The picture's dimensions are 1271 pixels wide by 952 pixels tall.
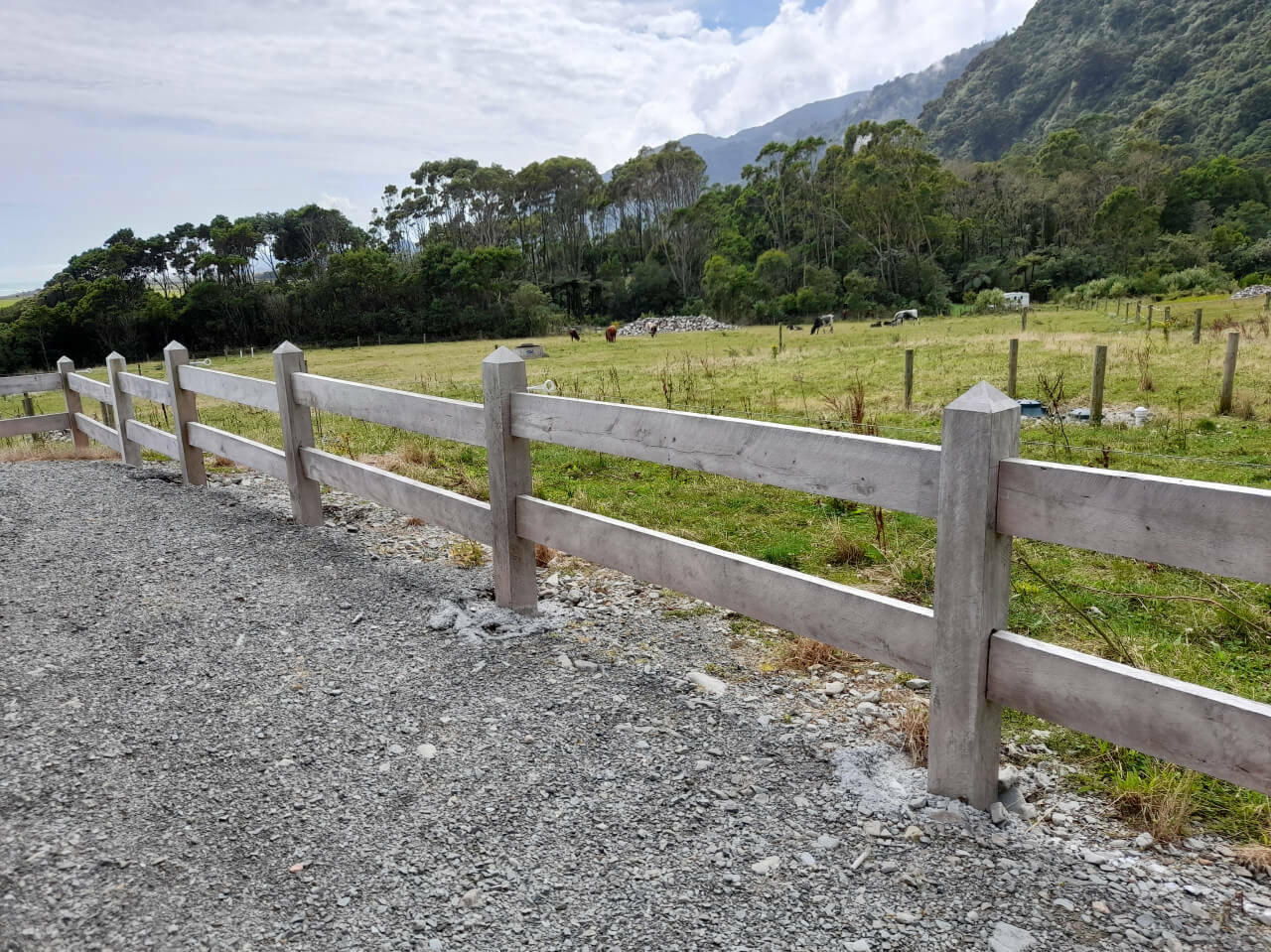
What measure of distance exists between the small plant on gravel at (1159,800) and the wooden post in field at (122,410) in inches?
380

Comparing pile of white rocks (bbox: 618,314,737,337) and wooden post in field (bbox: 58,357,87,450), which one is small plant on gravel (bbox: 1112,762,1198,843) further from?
pile of white rocks (bbox: 618,314,737,337)

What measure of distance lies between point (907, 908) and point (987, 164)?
4331 inches

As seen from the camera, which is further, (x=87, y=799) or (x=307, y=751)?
(x=307, y=751)

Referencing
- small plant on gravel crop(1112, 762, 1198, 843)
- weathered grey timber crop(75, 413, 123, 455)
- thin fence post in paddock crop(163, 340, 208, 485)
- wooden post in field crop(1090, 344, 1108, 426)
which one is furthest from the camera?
wooden post in field crop(1090, 344, 1108, 426)

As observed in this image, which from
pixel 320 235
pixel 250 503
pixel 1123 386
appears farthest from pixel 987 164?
pixel 250 503

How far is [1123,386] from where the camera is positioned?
606 inches

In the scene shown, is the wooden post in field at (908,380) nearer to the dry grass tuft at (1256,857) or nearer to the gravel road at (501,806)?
the gravel road at (501,806)

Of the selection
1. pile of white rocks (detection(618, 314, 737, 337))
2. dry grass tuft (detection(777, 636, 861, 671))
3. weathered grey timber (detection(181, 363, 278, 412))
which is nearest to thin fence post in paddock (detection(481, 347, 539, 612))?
dry grass tuft (detection(777, 636, 861, 671))

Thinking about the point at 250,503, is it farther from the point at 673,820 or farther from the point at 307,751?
the point at 673,820

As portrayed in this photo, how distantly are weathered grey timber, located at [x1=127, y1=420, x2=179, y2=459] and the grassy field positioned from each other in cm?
192

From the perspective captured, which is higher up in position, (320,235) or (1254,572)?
(320,235)

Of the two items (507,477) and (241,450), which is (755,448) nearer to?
(507,477)

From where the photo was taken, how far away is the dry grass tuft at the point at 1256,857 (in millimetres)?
2449

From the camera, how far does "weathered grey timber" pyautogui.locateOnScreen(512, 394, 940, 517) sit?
2.77 m
